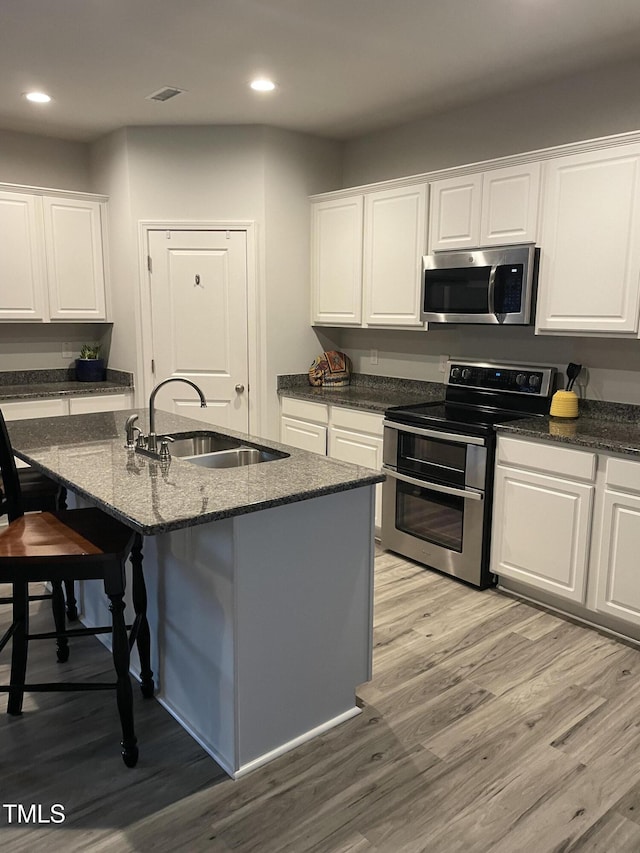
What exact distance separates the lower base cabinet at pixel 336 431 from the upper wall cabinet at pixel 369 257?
650 millimetres

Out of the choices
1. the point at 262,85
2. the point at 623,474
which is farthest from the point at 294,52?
the point at 623,474

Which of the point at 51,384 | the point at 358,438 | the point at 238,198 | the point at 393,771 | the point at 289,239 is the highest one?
the point at 238,198

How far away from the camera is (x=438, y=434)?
350 cm

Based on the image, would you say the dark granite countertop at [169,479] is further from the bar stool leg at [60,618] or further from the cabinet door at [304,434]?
the cabinet door at [304,434]

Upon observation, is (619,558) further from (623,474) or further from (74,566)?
(74,566)

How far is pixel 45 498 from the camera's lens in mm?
2801

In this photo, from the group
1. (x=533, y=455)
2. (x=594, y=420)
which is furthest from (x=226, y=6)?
(x=594, y=420)

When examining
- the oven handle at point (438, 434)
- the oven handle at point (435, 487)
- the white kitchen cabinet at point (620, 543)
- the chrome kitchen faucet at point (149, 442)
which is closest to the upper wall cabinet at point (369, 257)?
the oven handle at point (438, 434)

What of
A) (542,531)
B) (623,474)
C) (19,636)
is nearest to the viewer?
(19,636)

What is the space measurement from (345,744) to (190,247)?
350cm

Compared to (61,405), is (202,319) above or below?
above

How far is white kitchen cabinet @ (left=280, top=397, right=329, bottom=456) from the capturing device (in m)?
4.45

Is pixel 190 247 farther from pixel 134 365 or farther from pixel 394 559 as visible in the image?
pixel 394 559

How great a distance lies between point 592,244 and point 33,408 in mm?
3657
